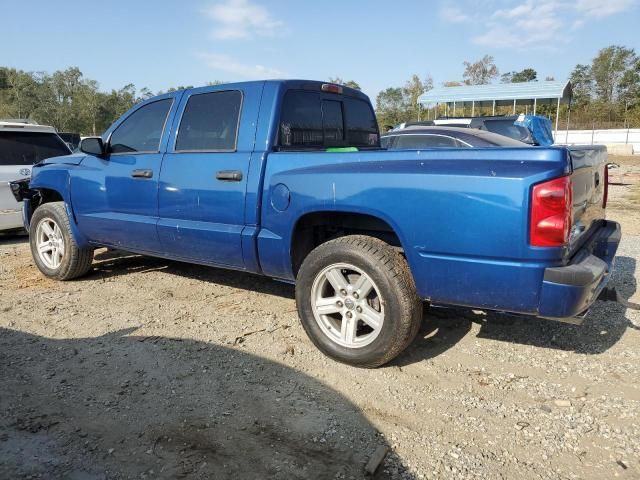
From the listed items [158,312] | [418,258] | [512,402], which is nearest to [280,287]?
[158,312]

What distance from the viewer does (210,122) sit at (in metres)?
4.20

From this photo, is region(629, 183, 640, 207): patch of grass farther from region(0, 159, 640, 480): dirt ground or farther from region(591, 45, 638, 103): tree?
region(591, 45, 638, 103): tree

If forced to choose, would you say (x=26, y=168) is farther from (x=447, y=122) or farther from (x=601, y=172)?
(x=447, y=122)

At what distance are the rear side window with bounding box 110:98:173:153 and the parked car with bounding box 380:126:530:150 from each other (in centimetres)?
363

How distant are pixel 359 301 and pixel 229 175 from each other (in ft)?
4.43

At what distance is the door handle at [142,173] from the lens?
439 cm

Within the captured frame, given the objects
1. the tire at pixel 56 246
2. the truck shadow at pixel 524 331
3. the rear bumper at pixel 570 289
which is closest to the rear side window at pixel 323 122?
the truck shadow at pixel 524 331

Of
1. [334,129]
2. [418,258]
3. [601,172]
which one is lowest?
[418,258]

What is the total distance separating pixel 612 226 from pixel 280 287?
2.95m

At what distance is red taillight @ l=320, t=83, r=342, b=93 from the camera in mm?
4353

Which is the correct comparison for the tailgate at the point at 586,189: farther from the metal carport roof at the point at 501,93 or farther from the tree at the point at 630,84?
the tree at the point at 630,84

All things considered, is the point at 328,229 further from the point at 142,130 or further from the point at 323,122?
the point at 142,130

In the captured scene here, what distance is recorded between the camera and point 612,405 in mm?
2943

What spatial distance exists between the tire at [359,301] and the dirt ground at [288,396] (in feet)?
0.55
